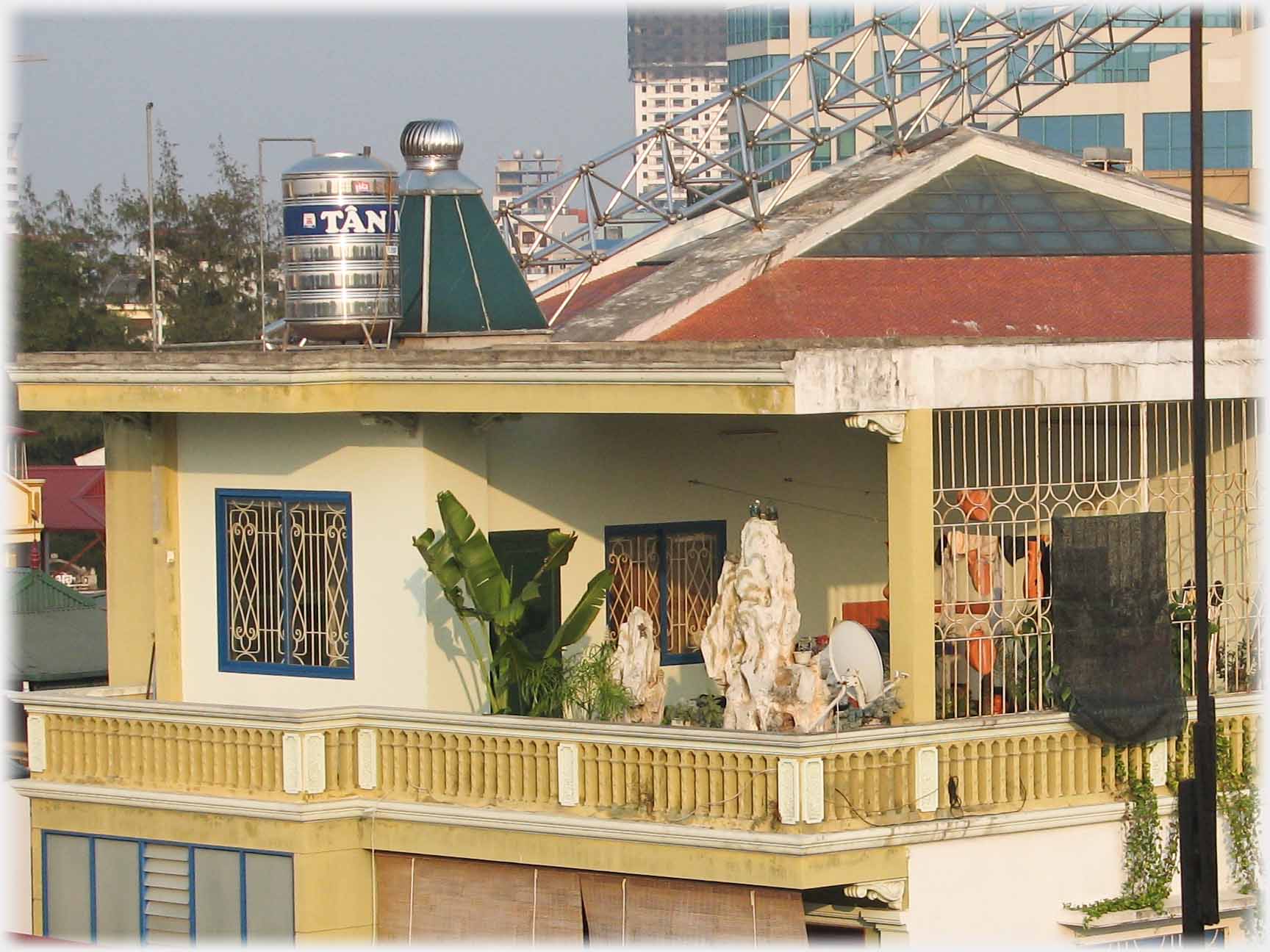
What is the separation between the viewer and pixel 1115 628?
16.9 meters

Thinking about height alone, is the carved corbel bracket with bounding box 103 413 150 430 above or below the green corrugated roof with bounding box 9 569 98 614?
above

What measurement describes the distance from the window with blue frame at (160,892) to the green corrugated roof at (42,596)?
10.8 m

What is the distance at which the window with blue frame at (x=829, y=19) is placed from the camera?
3007 inches

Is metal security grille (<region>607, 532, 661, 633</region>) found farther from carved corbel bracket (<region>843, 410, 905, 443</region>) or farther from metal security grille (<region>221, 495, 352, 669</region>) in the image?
carved corbel bracket (<region>843, 410, 905, 443</region>)

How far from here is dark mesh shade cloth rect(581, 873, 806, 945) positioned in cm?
1633

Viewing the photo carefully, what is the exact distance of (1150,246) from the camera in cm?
2345

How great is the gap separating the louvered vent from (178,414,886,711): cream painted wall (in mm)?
1562

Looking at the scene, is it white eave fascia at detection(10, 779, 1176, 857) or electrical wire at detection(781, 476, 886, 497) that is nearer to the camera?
white eave fascia at detection(10, 779, 1176, 857)

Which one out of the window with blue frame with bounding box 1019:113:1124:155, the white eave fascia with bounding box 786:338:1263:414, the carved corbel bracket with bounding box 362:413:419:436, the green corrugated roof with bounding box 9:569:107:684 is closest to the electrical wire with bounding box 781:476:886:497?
the carved corbel bracket with bounding box 362:413:419:436

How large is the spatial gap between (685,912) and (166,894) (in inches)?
170

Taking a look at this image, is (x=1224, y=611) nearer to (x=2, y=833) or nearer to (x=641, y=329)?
(x=641, y=329)

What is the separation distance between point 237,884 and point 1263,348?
8.51m

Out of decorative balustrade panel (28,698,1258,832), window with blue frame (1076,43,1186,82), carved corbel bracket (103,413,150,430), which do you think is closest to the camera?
decorative balustrade panel (28,698,1258,832)

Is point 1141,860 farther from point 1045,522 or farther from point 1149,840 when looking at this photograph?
point 1045,522
